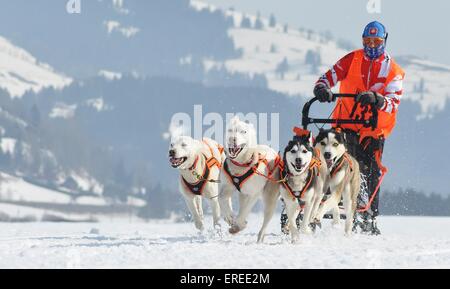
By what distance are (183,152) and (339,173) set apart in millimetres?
1325

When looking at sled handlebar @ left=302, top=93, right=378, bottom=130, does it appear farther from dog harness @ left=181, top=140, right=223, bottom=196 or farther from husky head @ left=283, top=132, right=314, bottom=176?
husky head @ left=283, top=132, right=314, bottom=176

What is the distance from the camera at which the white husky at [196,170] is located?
393 inches

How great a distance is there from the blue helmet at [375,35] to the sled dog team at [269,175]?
3.41 ft

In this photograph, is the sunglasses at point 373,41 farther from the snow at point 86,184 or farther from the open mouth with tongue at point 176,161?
the snow at point 86,184

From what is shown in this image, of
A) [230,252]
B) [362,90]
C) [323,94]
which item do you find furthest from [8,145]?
[230,252]

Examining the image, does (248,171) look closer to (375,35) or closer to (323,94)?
(323,94)

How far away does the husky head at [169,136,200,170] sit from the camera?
985 centimetres

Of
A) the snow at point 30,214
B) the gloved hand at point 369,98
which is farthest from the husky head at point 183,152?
the snow at point 30,214

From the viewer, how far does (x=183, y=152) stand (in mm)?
9945

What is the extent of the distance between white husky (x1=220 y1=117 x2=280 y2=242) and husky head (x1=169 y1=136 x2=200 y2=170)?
54 cm

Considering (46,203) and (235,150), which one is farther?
(46,203)

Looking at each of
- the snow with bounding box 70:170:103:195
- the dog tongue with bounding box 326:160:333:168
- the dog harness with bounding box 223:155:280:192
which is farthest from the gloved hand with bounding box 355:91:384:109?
the snow with bounding box 70:170:103:195
